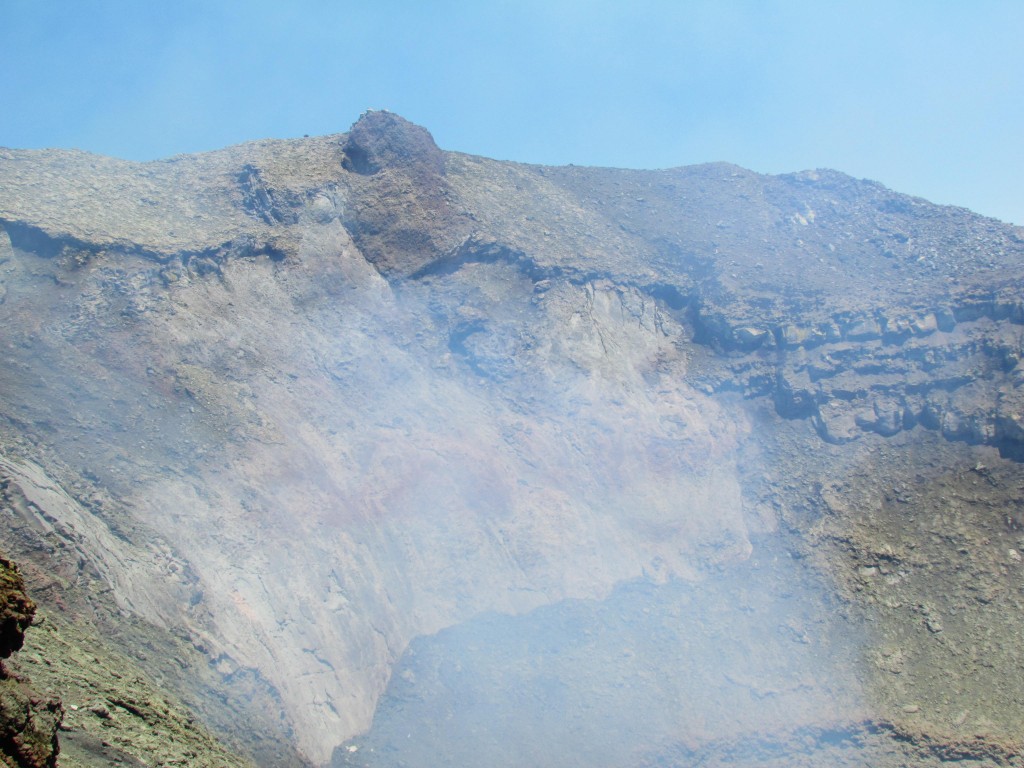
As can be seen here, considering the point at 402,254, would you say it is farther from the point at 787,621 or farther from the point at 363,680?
the point at 787,621

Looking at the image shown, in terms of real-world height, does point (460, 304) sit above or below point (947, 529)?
above

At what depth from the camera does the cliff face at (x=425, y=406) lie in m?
11.6

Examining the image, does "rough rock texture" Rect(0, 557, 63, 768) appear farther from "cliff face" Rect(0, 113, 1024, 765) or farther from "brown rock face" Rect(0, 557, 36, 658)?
"cliff face" Rect(0, 113, 1024, 765)

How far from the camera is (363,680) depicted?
12.6 m

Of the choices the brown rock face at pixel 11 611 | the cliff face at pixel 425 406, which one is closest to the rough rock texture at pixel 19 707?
the brown rock face at pixel 11 611

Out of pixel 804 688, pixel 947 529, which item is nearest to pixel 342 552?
pixel 804 688

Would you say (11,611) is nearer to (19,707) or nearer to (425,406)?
(19,707)

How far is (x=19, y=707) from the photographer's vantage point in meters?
4.73

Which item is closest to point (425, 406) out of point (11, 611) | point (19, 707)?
point (11, 611)

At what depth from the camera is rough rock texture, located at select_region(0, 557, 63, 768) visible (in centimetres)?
445

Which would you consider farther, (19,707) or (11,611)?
(11,611)

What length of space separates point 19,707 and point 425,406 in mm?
12547

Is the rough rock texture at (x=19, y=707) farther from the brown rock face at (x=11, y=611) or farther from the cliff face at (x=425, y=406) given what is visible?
the cliff face at (x=425, y=406)

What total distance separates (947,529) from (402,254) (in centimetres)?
1582
